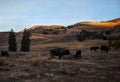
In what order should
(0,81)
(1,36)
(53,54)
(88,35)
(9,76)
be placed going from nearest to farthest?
(0,81) → (9,76) → (53,54) → (88,35) → (1,36)

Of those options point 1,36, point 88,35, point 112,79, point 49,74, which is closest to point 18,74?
point 49,74

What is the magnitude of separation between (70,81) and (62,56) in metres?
24.0

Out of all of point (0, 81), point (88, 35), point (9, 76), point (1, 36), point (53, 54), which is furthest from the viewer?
point (1, 36)

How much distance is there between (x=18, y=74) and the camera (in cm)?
2462

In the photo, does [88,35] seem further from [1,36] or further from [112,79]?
[112,79]

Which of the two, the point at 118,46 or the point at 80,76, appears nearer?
the point at 80,76

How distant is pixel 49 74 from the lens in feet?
82.8

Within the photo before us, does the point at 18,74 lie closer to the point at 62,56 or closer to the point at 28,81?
the point at 28,81

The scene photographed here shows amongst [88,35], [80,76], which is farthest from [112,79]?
[88,35]

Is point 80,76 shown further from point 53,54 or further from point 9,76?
point 53,54

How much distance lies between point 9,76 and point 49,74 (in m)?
3.67

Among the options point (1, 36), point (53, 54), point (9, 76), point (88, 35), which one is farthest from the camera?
point (1, 36)

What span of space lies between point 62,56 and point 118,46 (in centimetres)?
950

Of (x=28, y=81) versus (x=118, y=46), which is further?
(x=118, y=46)
